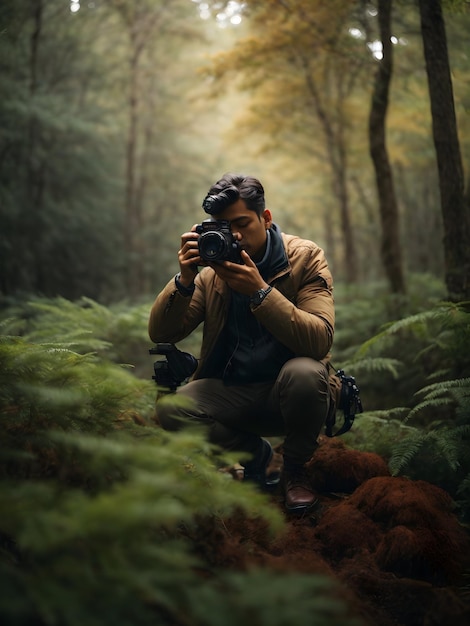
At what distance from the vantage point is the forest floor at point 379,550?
1774mm

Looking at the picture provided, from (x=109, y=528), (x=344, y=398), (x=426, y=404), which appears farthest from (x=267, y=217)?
(x=109, y=528)

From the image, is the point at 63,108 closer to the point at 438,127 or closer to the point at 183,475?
the point at 438,127

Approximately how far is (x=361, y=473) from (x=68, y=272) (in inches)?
335

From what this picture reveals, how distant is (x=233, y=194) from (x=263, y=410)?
1.23m

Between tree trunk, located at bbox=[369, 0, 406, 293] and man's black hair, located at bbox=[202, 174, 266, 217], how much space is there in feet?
11.1

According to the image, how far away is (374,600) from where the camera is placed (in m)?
1.91

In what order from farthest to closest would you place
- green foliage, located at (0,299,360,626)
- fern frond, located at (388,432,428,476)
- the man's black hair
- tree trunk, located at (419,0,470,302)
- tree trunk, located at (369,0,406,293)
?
tree trunk, located at (369,0,406,293) → tree trunk, located at (419,0,470,302) → the man's black hair → fern frond, located at (388,432,428,476) → green foliage, located at (0,299,360,626)

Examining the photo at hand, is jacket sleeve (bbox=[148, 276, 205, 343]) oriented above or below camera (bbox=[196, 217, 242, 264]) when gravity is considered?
below

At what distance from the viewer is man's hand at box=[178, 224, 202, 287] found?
2.75 meters

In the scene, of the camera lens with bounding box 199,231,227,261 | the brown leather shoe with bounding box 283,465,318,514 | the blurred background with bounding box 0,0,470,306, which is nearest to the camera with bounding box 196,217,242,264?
the camera lens with bounding box 199,231,227,261

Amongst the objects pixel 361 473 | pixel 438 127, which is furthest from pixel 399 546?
pixel 438 127

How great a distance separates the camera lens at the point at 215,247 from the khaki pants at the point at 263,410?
0.69 m

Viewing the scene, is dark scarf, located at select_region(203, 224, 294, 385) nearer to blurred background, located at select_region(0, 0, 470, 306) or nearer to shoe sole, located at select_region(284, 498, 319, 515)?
shoe sole, located at select_region(284, 498, 319, 515)

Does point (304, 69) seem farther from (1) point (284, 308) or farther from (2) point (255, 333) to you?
(1) point (284, 308)
